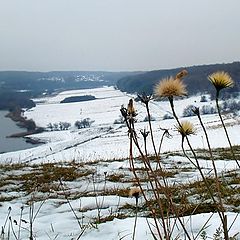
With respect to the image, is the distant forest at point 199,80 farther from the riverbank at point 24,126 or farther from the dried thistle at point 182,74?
the riverbank at point 24,126

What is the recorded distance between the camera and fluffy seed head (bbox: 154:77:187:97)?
5.42 feet

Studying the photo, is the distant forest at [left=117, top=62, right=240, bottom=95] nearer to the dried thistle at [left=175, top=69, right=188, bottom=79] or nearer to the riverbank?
the dried thistle at [left=175, top=69, right=188, bottom=79]

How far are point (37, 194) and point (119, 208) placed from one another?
1963 mm

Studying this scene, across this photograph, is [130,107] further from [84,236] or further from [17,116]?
[17,116]

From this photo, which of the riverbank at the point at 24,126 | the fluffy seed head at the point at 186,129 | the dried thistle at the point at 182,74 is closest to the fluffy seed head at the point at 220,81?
the dried thistle at the point at 182,74

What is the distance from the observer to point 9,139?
3260 inches

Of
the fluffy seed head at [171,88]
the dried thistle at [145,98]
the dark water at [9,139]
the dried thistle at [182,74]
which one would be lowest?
the dark water at [9,139]

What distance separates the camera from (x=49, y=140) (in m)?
81.4

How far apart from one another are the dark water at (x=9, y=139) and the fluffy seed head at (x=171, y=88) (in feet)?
215

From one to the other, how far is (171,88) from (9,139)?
277ft

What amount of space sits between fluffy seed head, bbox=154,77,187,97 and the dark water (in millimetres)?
65665

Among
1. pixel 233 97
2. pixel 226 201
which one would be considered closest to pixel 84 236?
pixel 226 201

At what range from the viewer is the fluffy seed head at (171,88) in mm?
1652

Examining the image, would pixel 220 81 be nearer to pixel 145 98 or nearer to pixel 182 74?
pixel 182 74
